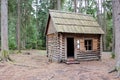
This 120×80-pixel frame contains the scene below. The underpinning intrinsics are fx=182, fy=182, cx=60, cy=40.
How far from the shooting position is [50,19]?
53.0 ft

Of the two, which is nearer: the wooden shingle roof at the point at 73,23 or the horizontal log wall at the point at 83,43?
the wooden shingle roof at the point at 73,23

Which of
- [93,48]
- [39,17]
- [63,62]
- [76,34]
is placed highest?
[39,17]

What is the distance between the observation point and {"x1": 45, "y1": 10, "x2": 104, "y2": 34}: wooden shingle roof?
14.6 m

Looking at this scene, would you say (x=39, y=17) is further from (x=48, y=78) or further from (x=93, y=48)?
(x=48, y=78)

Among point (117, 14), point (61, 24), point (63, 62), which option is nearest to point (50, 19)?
point (61, 24)

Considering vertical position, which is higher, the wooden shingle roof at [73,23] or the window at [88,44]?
the wooden shingle roof at [73,23]

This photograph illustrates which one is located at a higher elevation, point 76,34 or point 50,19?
point 50,19

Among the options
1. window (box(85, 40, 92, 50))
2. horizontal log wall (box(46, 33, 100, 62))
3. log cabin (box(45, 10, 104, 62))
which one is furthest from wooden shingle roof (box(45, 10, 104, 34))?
window (box(85, 40, 92, 50))

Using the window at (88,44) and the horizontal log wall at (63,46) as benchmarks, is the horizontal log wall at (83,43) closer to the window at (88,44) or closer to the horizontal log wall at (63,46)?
the horizontal log wall at (63,46)

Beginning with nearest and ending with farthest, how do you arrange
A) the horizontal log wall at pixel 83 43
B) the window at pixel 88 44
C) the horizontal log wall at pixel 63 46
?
the horizontal log wall at pixel 63 46 → the horizontal log wall at pixel 83 43 → the window at pixel 88 44

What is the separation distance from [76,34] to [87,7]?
64.5ft

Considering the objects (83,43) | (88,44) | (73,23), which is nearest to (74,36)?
(83,43)

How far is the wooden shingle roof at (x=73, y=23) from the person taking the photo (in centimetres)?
1459

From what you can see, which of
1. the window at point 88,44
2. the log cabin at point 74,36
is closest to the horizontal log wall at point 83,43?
the log cabin at point 74,36
